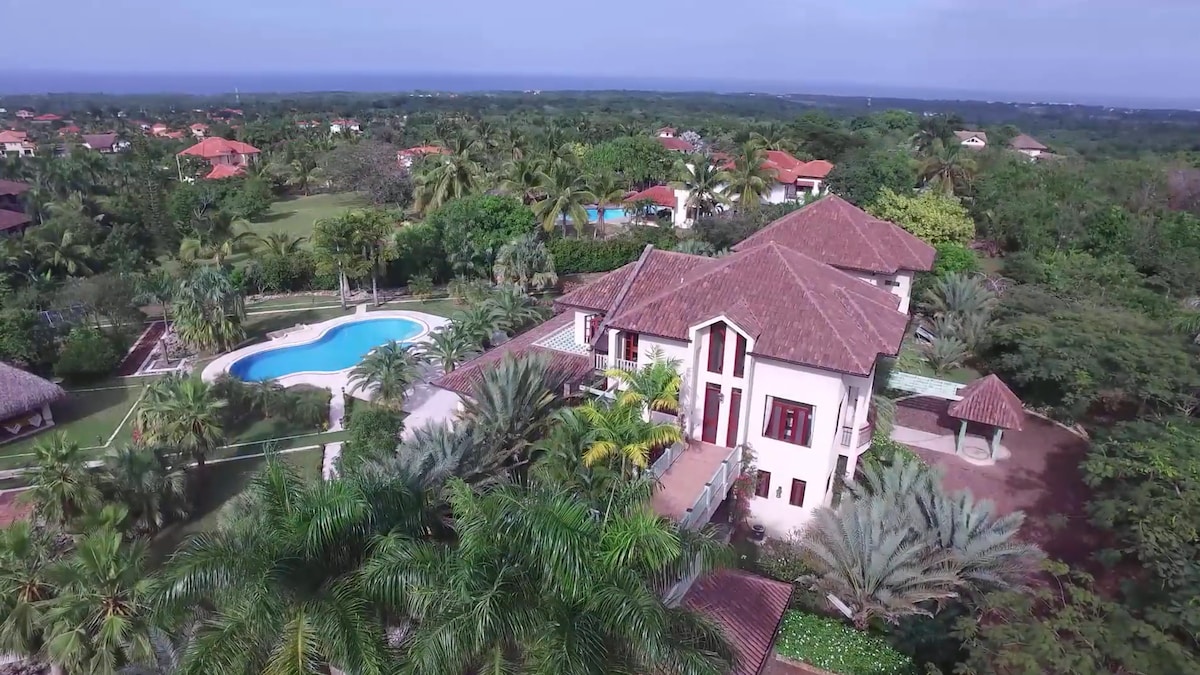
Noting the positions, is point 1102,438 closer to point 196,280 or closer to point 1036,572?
point 1036,572

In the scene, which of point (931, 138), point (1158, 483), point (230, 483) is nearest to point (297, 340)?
point (230, 483)

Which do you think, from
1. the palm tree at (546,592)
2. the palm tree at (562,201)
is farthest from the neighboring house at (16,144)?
the palm tree at (546,592)

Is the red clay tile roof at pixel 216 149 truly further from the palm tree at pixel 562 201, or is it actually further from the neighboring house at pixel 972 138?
the neighboring house at pixel 972 138

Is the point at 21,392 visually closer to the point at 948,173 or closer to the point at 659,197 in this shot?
the point at 659,197

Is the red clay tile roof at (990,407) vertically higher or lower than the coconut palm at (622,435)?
lower

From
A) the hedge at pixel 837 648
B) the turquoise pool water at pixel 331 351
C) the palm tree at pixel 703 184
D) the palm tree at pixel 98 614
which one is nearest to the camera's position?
the palm tree at pixel 98 614
